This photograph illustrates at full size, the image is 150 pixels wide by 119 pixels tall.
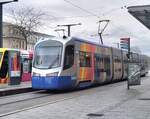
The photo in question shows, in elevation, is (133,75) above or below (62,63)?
below

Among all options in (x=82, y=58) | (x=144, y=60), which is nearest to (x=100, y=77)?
(x=82, y=58)

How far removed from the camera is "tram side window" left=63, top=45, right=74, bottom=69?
86.3 ft

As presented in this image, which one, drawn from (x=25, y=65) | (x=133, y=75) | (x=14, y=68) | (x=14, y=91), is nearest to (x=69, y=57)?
(x=14, y=91)

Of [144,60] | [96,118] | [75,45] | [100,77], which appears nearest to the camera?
[96,118]

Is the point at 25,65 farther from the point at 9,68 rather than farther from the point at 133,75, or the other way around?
the point at 133,75

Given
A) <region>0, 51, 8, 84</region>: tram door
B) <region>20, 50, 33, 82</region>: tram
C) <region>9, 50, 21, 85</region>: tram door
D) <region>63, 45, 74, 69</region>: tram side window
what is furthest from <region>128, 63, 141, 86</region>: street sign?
<region>20, 50, 33, 82</region>: tram

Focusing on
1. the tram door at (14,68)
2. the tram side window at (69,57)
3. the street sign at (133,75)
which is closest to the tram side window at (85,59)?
the tram side window at (69,57)

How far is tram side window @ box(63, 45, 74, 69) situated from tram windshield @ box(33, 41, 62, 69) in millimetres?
555

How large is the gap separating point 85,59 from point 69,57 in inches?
122

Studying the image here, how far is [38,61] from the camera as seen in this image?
26.4m

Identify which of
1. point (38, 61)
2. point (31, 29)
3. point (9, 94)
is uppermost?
point (31, 29)

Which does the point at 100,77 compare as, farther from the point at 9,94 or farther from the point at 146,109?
the point at 146,109

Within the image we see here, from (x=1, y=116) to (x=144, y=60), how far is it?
4899 cm

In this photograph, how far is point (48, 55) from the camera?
26.1 metres
